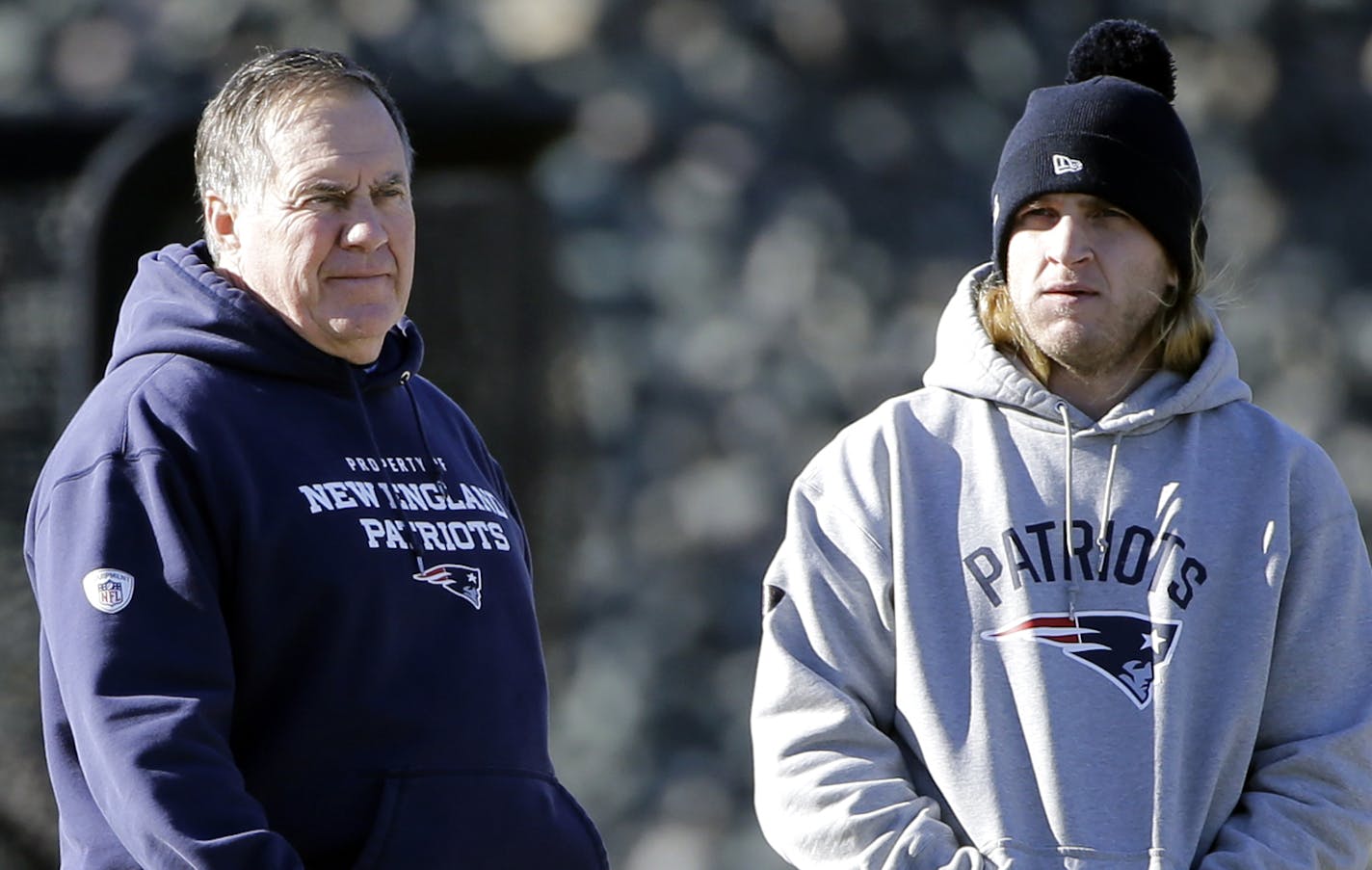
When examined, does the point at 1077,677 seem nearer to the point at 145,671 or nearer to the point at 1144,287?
the point at 1144,287

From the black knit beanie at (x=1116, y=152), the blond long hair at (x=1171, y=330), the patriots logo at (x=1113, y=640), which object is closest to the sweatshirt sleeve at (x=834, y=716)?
the patriots logo at (x=1113, y=640)

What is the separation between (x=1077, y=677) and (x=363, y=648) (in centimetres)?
75

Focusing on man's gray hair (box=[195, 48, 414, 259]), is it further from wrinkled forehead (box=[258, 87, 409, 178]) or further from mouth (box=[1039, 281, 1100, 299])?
mouth (box=[1039, 281, 1100, 299])

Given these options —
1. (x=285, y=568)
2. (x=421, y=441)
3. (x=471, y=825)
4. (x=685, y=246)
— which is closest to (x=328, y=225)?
(x=421, y=441)

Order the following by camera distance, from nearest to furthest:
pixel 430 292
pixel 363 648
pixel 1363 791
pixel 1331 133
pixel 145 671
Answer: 1. pixel 145 671
2. pixel 363 648
3. pixel 1363 791
4. pixel 1331 133
5. pixel 430 292

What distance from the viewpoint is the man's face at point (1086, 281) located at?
241cm

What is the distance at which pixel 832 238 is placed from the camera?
4449 millimetres

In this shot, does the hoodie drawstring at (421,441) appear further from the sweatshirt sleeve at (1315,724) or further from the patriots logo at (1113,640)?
the sweatshirt sleeve at (1315,724)

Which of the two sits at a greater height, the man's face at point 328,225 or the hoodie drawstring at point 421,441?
the man's face at point 328,225

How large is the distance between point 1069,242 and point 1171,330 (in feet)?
0.54

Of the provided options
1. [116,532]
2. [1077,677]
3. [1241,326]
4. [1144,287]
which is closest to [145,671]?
[116,532]

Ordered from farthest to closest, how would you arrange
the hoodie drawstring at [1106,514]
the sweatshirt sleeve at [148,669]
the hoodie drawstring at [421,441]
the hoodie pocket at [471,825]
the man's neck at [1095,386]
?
the man's neck at [1095,386] < the hoodie drawstring at [1106,514] < the hoodie drawstring at [421,441] < the hoodie pocket at [471,825] < the sweatshirt sleeve at [148,669]

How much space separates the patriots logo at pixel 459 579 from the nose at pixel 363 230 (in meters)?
0.35

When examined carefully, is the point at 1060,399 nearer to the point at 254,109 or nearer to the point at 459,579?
the point at 459,579
